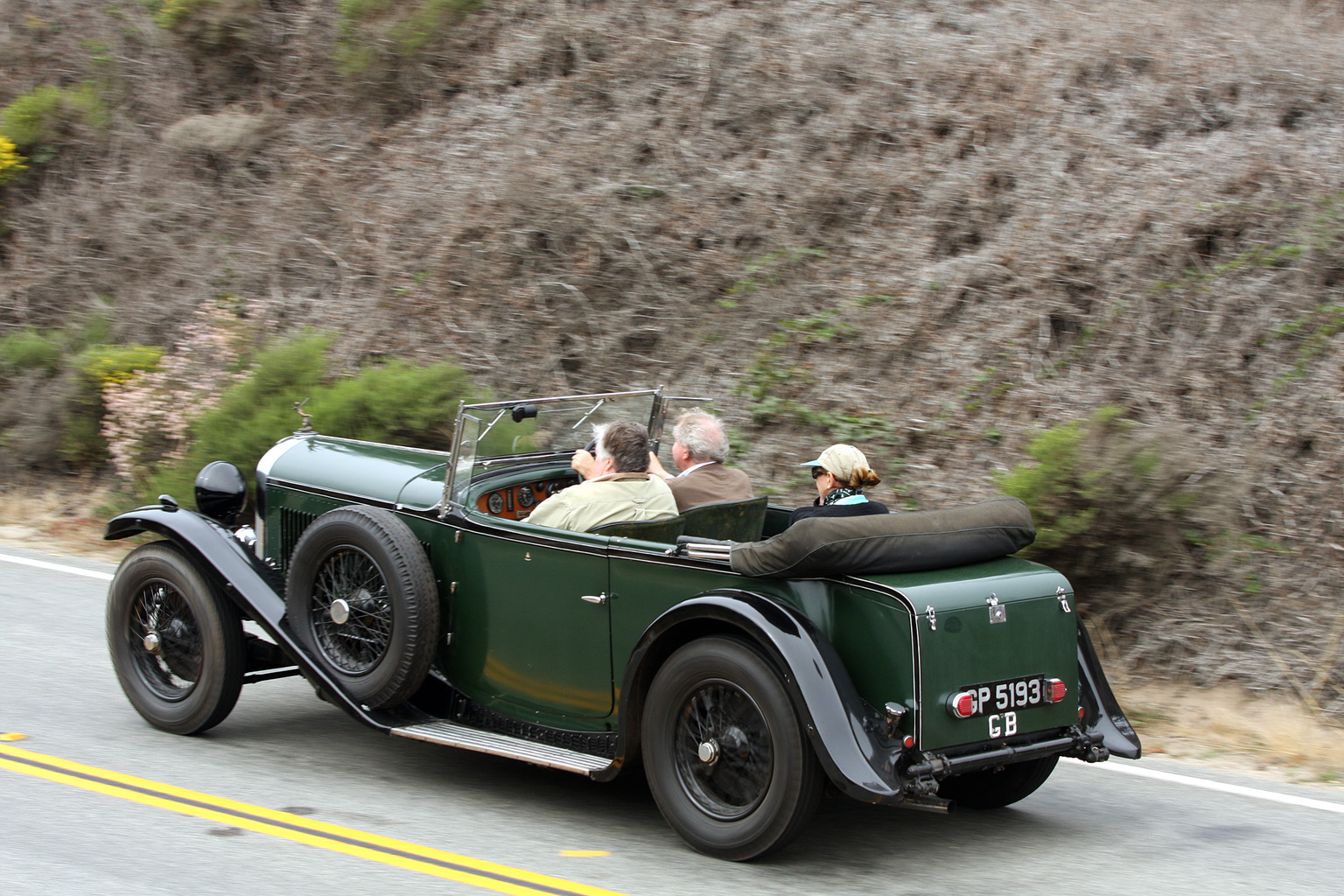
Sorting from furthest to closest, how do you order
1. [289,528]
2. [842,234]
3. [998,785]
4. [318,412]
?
[842,234], [318,412], [289,528], [998,785]

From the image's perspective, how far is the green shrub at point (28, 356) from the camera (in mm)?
12148

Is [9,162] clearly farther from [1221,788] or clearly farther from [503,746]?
[1221,788]

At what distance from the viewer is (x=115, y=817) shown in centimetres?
463

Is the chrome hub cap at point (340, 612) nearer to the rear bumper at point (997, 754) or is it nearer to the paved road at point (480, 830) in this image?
the paved road at point (480, 830)

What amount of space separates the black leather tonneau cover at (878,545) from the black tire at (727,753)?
0.31 m

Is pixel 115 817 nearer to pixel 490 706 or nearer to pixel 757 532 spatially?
pixel 490 706

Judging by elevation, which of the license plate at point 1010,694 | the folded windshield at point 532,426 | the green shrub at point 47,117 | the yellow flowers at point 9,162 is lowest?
the license plate at point 1010,694

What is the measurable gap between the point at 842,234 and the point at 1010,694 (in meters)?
6.88

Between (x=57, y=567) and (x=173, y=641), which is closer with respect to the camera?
(x=173, y=641)

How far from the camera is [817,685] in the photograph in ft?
13.6

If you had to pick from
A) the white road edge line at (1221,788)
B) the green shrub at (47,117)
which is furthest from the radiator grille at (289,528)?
the green shrub at (47,117)

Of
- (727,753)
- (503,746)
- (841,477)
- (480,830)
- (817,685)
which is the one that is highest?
(841,477)

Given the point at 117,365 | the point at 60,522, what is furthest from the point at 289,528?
the point at 117,365

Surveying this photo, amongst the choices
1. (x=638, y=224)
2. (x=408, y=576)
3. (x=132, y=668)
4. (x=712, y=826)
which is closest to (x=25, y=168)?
(x=638, y=224)
